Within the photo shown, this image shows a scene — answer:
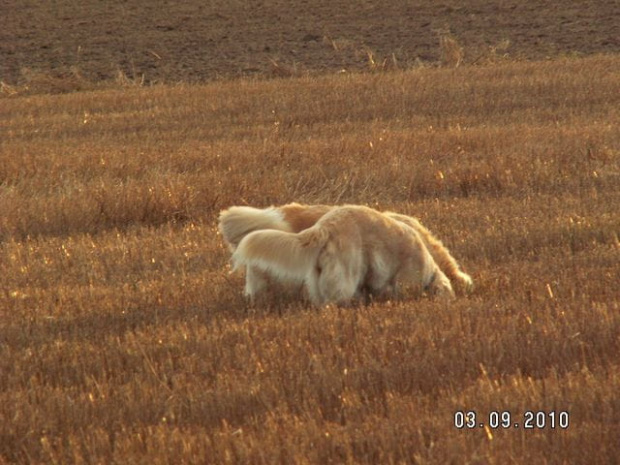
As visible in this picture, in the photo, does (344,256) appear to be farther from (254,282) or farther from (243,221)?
(243,221)

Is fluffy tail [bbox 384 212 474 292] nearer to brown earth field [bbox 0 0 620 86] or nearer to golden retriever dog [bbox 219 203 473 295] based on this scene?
golden retriever dog [bbox 219 203 473 295]

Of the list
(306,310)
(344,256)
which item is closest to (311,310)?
(306,310)

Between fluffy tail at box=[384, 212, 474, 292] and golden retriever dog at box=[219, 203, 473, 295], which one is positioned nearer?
golden retriever dog at box=[219, 203, 473, 295]

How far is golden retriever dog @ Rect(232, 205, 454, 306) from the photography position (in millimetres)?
6676

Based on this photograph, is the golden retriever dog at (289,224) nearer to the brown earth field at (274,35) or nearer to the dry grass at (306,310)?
the dry grass at (306,310)

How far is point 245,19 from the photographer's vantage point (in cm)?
3516

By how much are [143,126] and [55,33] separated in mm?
17042

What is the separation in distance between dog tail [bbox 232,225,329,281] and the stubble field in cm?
29

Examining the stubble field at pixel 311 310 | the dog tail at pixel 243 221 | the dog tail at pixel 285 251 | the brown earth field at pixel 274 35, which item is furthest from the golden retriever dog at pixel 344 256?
the brown earth field at pixel 274 35

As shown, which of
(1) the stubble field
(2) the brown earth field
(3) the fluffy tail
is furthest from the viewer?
(2) the brown earth field

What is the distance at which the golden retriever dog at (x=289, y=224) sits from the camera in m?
7.24

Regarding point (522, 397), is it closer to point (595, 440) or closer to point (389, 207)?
point (595, 440)

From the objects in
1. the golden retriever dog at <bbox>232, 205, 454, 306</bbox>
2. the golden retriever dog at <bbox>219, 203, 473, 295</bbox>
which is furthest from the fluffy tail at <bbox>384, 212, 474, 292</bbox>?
the golden retriever dog at <bbox>232, 205, 454, 306</bbox>

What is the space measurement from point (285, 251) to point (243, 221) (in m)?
0.89
